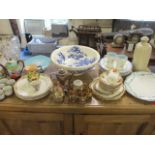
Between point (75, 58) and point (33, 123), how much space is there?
1.50ft

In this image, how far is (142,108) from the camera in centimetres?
84

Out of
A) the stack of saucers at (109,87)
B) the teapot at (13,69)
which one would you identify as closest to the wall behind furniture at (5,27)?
the teapot at (13,69)

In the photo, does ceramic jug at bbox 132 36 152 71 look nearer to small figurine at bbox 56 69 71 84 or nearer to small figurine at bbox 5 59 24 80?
small figurine at bbox 56 69 71 84

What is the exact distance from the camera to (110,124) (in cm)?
95

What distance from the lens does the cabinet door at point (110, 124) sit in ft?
2.94

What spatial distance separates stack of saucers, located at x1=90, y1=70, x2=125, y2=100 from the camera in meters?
0.81

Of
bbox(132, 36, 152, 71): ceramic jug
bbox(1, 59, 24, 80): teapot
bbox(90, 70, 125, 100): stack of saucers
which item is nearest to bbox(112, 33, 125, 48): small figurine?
bbox(132, 36, 152, 71): ceramic jug

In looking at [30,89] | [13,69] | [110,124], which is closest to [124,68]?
[110,124]

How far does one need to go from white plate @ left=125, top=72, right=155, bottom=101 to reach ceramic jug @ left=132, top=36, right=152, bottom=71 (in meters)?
0.06

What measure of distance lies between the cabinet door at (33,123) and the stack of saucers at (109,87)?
8.8 inches

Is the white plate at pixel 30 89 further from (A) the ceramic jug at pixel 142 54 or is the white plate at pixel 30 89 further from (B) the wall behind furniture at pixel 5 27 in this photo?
(B) the wall behind furniture at pixel 5 27

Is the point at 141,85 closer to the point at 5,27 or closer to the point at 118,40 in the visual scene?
the point at 118,40
